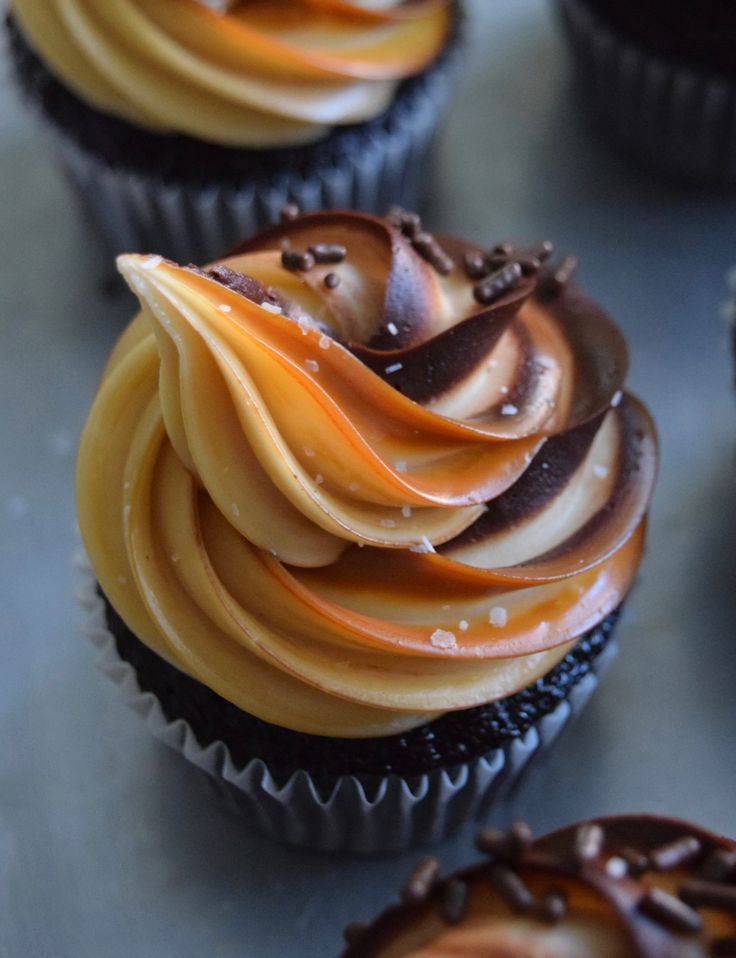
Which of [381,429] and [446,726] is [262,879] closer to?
[446,726]

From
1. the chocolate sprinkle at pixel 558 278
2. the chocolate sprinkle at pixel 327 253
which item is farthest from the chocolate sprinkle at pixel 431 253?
the chocolate sprinkle at pixel 558 278

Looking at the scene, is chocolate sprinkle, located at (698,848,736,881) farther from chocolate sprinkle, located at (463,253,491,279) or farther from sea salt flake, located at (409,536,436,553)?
chocolate sprinkle, located at (463,253,491,279)

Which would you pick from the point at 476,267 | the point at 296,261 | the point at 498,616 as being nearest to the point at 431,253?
the point at 476,267

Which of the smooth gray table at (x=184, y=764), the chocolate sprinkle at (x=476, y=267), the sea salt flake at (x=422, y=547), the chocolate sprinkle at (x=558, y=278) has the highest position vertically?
the chocolate sprinkle at (x=476, y=267)

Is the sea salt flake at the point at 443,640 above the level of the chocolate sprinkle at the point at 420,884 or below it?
above

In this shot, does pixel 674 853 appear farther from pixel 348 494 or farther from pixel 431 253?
pixel 431 253

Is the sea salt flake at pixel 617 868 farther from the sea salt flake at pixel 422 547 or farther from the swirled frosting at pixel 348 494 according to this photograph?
the sea salt flake at pixel 422 547

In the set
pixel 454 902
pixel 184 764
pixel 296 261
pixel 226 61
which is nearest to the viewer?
pixel 454 902
